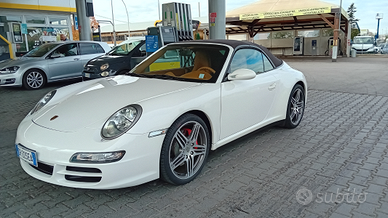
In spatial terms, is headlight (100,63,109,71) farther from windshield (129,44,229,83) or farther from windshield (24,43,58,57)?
windshield (129,44,229,83)

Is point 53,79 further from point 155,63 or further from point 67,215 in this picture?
point 67,215

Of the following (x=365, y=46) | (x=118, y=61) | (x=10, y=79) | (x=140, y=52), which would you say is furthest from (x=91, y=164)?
(x=365, y=46)

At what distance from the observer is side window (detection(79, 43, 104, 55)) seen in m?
10.6

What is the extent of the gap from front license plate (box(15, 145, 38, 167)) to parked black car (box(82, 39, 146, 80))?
6060 millimetres

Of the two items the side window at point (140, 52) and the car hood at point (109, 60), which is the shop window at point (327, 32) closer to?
the side window at point (140, 52)

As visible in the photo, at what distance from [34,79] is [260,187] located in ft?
28.2

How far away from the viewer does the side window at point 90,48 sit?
1065 centimetres

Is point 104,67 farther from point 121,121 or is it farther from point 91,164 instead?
point 91,164

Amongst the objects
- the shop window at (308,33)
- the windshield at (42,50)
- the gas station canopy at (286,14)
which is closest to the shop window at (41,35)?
the windshield at (42,50)

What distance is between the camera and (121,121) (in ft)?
8.80

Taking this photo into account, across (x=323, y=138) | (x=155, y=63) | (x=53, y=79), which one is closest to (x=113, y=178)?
(x=155, y=63)

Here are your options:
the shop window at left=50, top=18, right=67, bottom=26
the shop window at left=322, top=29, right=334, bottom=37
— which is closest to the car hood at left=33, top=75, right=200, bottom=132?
the shop window at left=50, top=18, right=67, bottom=26

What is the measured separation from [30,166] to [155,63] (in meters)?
2.11

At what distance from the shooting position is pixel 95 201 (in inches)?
109
